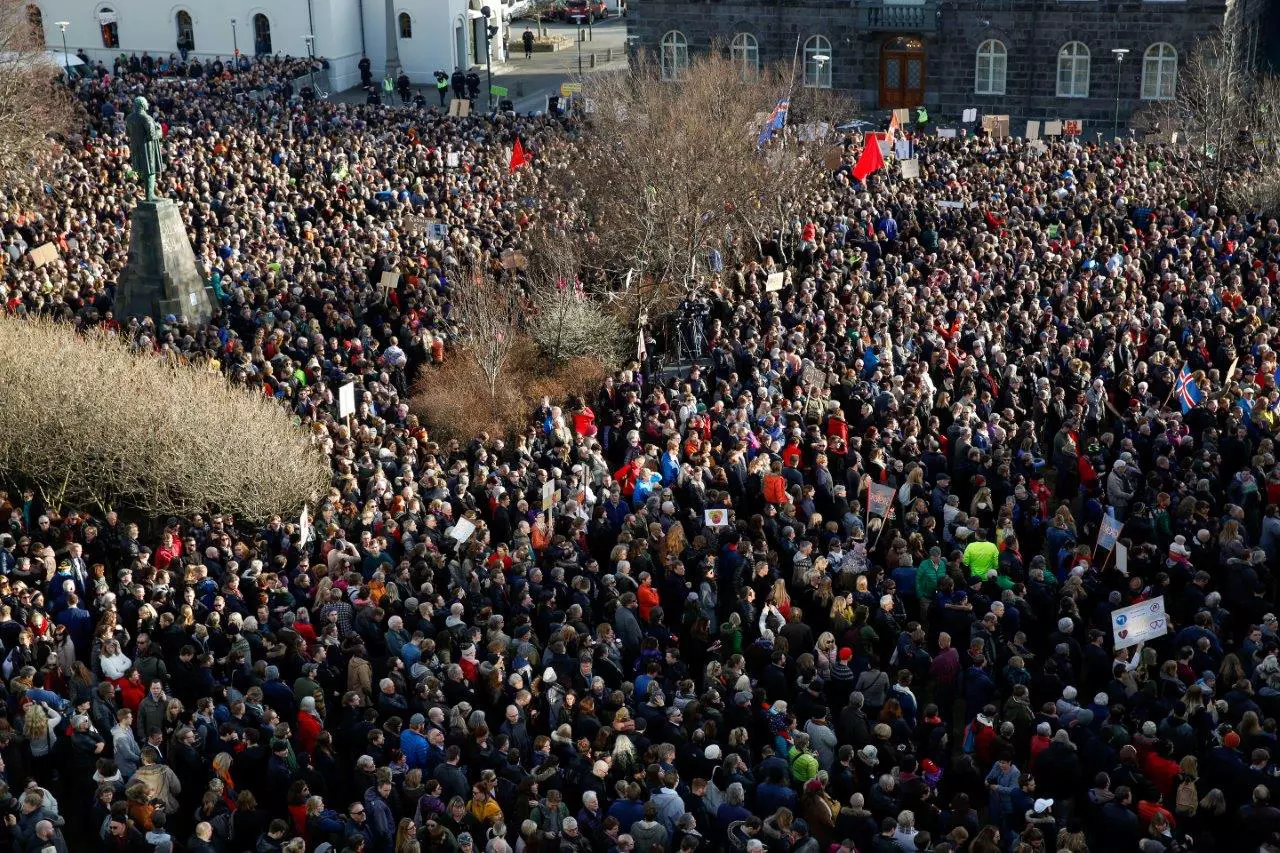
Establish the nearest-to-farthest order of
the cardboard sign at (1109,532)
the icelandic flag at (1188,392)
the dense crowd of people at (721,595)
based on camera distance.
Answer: the dense crowd of people at (721,595)
the cardboard sign at (1109,532)
the icelandic flag at (1188,392)

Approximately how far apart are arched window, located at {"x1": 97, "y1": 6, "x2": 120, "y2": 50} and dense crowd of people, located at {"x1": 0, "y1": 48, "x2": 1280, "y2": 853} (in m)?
36.1

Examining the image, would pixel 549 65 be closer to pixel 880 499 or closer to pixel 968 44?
pixel 968 44

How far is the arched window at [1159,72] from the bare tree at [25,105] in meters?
31.5

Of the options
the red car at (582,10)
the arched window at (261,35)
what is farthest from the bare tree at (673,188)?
the red car at (582,10)

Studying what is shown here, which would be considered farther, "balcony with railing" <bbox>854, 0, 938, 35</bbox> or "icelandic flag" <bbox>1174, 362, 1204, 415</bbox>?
"balcony with railing" <bbox>854, 0, 938, 35</bbox>

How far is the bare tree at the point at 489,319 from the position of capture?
2453 cm

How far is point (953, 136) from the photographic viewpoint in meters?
40.0

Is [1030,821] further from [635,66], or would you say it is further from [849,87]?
[849,87]

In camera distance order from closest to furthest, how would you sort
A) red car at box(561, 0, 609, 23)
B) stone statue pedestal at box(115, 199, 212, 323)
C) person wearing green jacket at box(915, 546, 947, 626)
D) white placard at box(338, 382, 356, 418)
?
1. person wearing green jacket at box(915, 546, 947, 626)
2. white placard at box(338, 382, 356, 418)
3. stone statue pedestal at box(115, 199, 212, 323)
4. red car at box(561, 0, 609, 23)

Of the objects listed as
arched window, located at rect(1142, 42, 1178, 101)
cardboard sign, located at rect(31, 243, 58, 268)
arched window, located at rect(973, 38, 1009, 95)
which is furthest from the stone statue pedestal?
arched window, located at rect(1142, 42, 1178, 101)

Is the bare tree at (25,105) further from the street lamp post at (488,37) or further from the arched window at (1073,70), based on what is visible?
the arched window at (1073,70)

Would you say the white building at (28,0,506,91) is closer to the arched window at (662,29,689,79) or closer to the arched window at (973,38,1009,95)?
the arched window at (662,29,689,79)

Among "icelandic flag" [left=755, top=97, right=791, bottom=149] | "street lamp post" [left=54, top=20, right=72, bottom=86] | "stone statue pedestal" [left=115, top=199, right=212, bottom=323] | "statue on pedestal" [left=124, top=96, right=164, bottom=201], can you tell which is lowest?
"stone statue pedestal" [left=115, top=199, right=212, bottom=323]

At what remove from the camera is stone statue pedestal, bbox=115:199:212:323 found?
89.1ft
